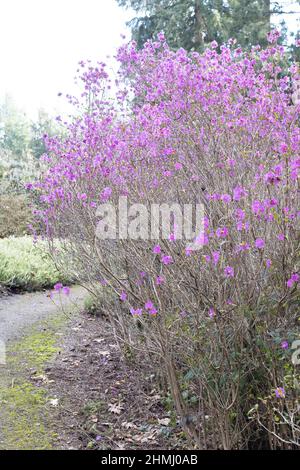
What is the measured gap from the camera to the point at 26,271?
23.0 ft

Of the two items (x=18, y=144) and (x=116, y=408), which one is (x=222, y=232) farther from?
(x=18, y=144)

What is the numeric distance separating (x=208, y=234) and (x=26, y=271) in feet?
16.5

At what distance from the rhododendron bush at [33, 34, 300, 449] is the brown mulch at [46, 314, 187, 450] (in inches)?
9.2

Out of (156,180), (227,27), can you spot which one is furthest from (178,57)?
(227,27)

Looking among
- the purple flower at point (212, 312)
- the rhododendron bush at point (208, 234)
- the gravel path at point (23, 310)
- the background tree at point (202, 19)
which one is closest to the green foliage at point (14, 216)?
the gravel path at point (23, 310)

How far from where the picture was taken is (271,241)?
2.66 meters

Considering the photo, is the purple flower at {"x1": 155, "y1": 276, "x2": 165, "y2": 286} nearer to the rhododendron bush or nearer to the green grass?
the rhododendron bush

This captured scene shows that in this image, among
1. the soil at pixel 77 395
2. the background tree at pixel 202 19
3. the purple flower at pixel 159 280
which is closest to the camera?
the purple flower at pixel 159 280

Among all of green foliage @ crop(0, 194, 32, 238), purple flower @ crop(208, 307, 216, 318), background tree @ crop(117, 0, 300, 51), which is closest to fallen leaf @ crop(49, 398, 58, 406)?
purple flower @ crop(208, 307, 216, 318)

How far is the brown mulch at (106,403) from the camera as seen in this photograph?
3.10m

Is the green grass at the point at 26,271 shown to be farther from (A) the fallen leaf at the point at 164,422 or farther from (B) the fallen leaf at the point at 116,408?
(A) the fallen leaf at the point at 164,422

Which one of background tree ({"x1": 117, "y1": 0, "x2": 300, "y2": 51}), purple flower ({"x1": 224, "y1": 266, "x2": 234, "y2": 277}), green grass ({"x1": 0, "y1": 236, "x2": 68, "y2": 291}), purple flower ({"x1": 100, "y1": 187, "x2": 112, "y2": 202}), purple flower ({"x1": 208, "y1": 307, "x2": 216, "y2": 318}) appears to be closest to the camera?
purple flower ({"x1": 224, "y1": 266, "x2": 234, "y2": 277})

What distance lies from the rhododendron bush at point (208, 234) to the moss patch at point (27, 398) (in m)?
0.79

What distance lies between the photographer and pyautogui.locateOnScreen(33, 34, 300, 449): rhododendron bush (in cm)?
254
